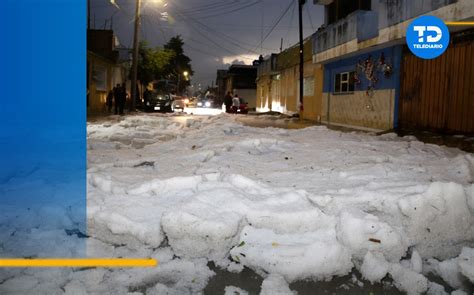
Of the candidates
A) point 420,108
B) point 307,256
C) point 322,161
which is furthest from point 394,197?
point 420,108

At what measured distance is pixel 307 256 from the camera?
3062mm

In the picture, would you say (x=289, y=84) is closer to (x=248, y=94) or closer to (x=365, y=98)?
(x=365, y=98)

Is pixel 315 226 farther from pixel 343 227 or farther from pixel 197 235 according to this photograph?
pixel 197 235

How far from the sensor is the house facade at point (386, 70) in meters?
10.6

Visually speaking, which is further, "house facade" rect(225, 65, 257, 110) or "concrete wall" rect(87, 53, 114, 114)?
"house facade" rect(225, 65, 257, 110)

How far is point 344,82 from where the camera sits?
17656 mm

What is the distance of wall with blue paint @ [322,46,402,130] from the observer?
1356cm

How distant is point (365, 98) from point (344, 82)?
7.72 ft

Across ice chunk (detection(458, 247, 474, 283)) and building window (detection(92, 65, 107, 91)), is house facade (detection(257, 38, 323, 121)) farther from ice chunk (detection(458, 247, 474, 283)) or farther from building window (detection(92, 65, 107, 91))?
ice chunk (detection(458, 247, 474, 283))

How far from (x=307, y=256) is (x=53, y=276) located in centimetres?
195

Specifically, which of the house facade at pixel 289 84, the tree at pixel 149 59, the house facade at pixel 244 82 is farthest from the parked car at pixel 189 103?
the house facade at pixel 289 84

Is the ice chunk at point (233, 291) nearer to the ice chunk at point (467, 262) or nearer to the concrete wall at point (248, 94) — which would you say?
the ice chunk at point (467, 262)

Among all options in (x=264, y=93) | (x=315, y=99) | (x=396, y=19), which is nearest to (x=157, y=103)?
(x=264, y=93)

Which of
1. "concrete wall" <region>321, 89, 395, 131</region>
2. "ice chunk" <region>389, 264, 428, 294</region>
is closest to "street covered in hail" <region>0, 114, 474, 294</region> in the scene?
"ice chunk" <region>389, 264, 428, 294</region>
